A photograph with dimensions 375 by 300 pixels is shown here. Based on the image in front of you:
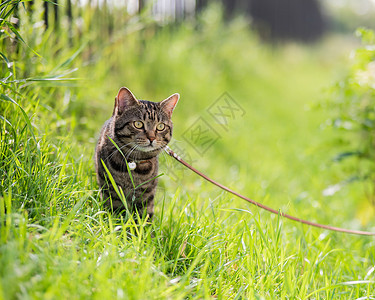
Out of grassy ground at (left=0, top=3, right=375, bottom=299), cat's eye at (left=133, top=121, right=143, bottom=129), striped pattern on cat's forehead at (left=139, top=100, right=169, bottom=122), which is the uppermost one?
striped pattern on cat's forehead at (left=139, top=100, right=169, bottom=122)

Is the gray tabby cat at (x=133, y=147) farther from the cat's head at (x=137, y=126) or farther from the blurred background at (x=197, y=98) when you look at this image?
the blurred background at (x=197, y=98)

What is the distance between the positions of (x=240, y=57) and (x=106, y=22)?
13.8ft

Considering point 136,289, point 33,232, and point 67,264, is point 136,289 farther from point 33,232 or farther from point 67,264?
point 33,232

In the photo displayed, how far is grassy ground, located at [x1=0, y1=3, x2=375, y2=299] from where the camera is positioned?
4.32 ft

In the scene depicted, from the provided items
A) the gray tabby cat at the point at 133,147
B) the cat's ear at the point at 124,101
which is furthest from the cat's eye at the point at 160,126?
the cat's ear at the point at 124,101

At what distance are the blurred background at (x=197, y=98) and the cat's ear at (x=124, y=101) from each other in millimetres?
329

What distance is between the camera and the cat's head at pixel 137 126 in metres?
1.71

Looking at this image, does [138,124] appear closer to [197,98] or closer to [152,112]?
[152,112]

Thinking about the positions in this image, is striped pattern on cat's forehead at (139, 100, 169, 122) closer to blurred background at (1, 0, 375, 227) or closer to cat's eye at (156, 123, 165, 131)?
cat's eye at (156, 123, 165, 131)

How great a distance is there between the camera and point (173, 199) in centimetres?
185

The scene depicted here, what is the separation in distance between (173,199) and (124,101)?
1.76 feet

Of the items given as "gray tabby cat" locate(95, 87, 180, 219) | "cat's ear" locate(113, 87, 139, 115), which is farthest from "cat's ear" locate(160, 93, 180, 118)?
"cat's ear" locate(113, 87, 139, 115)

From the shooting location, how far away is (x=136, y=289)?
4.11 feet

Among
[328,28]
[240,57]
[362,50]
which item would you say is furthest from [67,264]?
[328,28]
